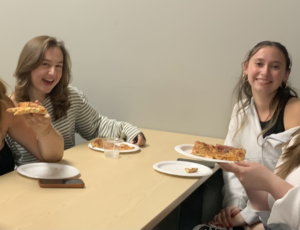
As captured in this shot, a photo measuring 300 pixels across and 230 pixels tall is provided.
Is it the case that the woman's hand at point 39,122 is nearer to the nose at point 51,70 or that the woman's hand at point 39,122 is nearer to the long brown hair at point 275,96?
the nose at point 51,70

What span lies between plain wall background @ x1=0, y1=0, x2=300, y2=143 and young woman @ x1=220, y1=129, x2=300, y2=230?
0.99 m

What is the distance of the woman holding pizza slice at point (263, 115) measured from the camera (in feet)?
6.11

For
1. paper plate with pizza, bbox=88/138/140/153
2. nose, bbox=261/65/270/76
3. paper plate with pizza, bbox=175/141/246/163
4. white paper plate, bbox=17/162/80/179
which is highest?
nose, bbox=261/65/270/76

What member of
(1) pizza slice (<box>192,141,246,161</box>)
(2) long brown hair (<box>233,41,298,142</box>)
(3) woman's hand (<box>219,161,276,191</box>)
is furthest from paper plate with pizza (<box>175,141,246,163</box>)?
(2) long brown hair (<box>233,41,298,142</box>)

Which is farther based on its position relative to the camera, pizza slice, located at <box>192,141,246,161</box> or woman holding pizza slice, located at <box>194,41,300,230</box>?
woman holding pizza slice, located at <box>194,41,300,230</box>

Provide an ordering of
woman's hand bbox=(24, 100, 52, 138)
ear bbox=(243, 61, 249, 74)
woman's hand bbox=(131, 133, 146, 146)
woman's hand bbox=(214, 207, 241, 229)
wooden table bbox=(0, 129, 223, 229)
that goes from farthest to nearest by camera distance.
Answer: ear bbox=(243, 61, 249, 74), woman's hand bbox=(131, 133, 146, 146), woman's hand bbox=(214, 207, 241, 229), woman's hand bbox=(24, 100, 52, 138), wooden table bbox=(0, 129, 223, 229)

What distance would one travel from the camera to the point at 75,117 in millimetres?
2152

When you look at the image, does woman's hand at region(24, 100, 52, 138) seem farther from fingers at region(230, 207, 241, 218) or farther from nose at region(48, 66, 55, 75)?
fingers at region(230, 207, 241, 218)

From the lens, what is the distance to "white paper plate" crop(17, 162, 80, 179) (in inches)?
52.1

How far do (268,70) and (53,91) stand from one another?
1.26 metres

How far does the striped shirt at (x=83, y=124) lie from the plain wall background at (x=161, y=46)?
0.43m

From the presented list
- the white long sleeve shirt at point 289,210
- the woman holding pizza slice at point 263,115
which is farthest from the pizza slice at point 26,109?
the woman holding pizza slice at point 263,115

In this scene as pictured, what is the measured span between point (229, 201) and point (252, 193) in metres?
0.46

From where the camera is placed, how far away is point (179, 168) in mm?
1590
